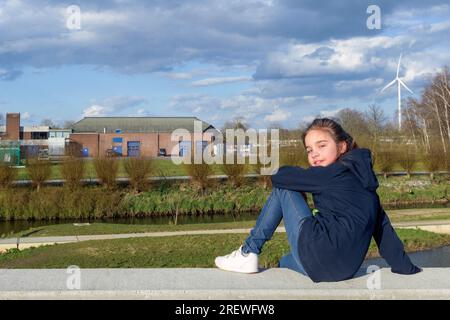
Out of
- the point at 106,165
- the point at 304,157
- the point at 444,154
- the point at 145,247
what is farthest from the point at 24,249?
the point at 444,154

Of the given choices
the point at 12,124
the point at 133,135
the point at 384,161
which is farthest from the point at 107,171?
the point at 12,124

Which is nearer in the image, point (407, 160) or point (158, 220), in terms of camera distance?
point (158, 220)

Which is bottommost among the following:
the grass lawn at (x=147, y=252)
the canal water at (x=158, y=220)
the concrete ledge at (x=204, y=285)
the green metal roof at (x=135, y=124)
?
the canal water at (x=158, y=220)

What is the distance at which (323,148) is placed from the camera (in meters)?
4.57

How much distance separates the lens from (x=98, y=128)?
244 feet

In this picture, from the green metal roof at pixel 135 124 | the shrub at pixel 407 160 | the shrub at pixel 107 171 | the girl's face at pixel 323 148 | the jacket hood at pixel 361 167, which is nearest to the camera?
the jacket hood at pixel 361 167

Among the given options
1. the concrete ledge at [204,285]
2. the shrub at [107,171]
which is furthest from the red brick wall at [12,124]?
the concrete ledge at [204,285]

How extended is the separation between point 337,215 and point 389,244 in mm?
724

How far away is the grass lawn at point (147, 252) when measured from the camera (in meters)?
10.0

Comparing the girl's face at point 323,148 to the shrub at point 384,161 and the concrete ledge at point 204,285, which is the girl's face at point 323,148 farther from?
the shrub at point 384,161

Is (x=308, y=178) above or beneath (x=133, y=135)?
beneath

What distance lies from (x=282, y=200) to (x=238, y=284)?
754 millimetres

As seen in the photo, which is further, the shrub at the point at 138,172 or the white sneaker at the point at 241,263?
the shrub at the point at 138,172

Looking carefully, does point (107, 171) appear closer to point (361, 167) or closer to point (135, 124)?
point (361, 167)
